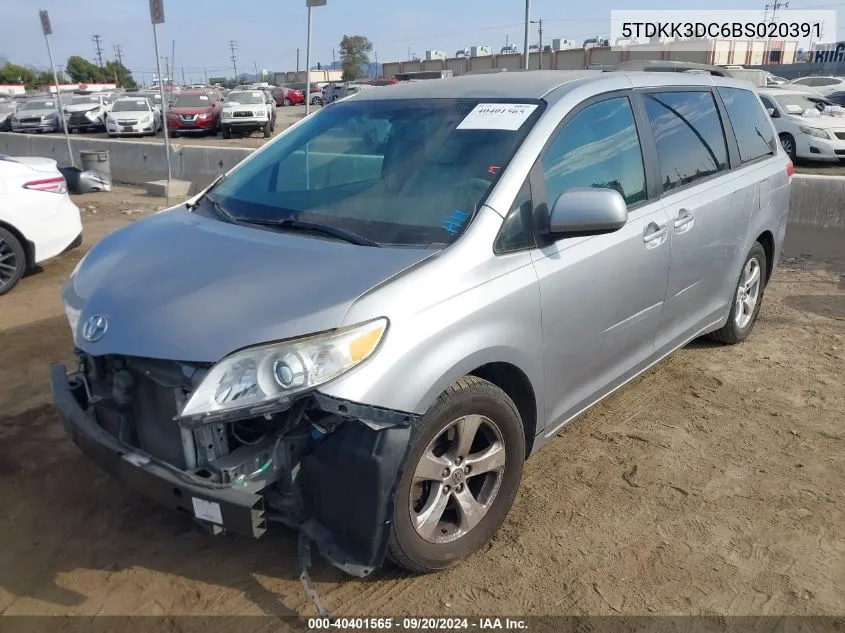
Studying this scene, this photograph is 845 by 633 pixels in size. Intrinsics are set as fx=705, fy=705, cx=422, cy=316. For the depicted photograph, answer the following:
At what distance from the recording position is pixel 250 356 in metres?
2.31

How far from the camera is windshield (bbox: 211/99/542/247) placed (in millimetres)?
2910

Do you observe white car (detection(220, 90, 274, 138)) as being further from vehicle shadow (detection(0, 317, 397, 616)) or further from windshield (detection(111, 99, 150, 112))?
vehicle shadow (detection(0, 317, 397, 616))

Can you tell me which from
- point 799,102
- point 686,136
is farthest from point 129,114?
point 686,136

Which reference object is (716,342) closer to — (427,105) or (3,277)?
(427,105)

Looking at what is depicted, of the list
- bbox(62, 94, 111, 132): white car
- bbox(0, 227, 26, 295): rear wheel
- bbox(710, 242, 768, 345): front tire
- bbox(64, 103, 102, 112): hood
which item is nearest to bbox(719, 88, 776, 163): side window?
bbox(710, 242, 768, 345): front tire

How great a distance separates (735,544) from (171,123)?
24886mm

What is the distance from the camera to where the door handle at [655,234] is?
11.5ft

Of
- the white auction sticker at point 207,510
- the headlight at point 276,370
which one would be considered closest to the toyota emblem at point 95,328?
the headlight at point 276,370

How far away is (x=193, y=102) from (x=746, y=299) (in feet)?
77.8

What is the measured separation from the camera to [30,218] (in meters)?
6.71

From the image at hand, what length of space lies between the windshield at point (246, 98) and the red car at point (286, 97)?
28.2 meters

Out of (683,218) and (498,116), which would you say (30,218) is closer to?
(498,116)

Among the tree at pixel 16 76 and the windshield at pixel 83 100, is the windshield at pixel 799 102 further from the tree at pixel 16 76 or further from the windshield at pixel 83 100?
the tree at pixel 16 76

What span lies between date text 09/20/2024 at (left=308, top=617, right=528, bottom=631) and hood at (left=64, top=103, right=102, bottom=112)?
98.5ft
